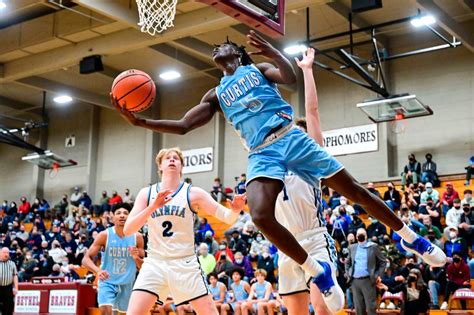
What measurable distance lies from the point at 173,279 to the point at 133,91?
1814 mm

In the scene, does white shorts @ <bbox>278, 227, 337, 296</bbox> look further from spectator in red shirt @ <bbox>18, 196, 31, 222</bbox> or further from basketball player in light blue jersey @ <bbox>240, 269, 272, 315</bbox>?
spectator in red shirt @ <bbox>18, 196, 31, 222</bbox>

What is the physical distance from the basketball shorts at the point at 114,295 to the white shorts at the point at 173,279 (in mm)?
1733

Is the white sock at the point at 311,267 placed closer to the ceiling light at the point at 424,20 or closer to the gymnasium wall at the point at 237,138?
the ceiling light at the point at 424,20

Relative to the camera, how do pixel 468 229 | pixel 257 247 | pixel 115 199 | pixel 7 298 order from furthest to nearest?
1. pixel 115 199
2. pixel 257 247
3. pixel 468 229
4. pixel 7 298

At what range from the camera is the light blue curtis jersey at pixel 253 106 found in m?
5.00

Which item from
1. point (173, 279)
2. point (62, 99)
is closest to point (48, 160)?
point (62, 99)

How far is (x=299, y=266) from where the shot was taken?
5.38 metres

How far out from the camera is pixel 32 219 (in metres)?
27.1

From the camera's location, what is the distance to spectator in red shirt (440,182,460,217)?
17005 mm

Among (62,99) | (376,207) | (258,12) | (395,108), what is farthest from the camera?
(62,99)

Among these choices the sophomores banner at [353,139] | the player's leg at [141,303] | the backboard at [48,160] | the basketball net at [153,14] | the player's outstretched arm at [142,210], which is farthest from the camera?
the backboard at [48,160]

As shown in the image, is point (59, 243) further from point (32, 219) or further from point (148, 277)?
point (148, 277)

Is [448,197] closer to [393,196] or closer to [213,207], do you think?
[393,196]

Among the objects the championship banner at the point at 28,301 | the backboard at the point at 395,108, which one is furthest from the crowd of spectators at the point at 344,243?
the championship banner at the point at 28,301
